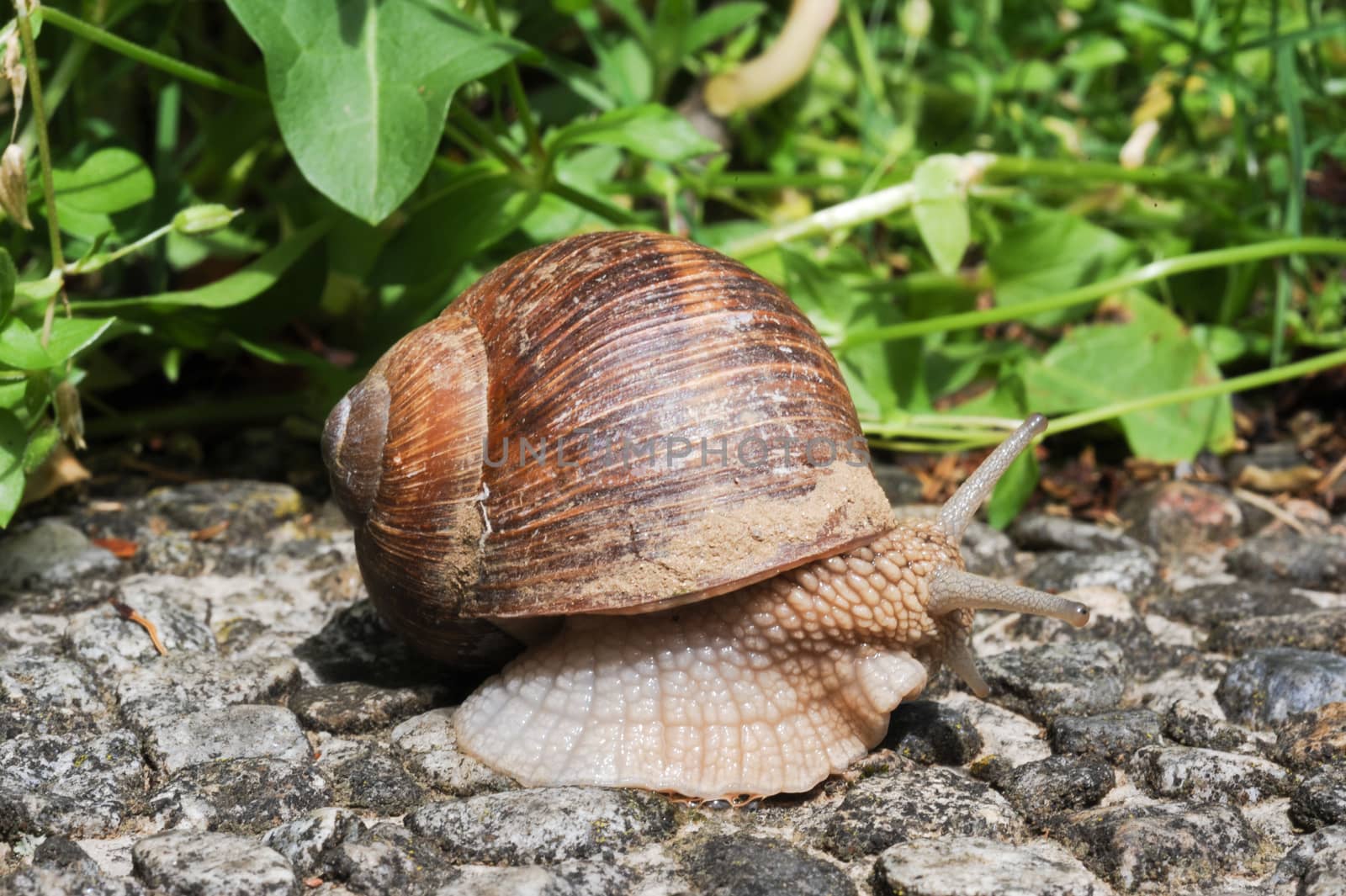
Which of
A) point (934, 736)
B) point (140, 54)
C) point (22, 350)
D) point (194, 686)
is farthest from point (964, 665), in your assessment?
point (140, 54)

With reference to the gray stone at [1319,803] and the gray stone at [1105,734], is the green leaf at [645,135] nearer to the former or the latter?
the gray stone at [1105,734]

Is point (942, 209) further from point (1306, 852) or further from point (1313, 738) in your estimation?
point (1306, 852)

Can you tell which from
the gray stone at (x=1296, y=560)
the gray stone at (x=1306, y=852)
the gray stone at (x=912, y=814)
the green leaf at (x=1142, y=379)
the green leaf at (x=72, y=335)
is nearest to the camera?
the gray stone at (x=1306, y=852)

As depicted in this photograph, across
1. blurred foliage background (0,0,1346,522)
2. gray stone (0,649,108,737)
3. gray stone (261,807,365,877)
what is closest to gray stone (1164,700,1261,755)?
blurred foliage background (0,0,1346,522)

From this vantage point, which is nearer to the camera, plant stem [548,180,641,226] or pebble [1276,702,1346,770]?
pebble [1276,702,1346,770]

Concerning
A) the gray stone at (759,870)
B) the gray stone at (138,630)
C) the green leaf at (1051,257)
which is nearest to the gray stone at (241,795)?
the gray stone at (138,630)

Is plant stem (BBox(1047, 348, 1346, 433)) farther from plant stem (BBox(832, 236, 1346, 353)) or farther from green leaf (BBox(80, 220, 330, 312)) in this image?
green leaf (BBox(80, 220, 330, 312))

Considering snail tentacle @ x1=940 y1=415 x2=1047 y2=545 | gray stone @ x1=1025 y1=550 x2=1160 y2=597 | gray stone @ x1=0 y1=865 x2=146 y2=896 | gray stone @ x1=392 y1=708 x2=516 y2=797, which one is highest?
snail tentacle @ x1=940 y1=415 x2=1047 y2=545
